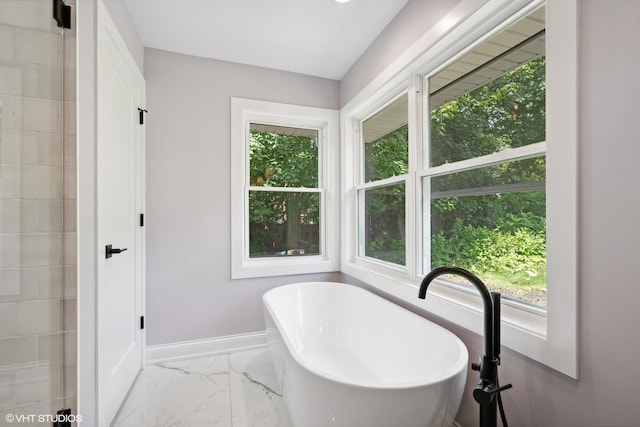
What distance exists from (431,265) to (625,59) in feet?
4.27

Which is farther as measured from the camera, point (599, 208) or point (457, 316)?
point (457, 316)

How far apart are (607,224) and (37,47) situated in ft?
7.49

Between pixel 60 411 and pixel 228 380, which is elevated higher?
pixel 60 411

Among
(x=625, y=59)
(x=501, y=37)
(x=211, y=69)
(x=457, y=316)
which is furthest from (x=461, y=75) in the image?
(x=211, y=69)

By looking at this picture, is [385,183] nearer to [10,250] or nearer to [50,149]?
[50,149]

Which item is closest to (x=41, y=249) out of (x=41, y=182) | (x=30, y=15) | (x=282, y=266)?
(x=41, y=182)

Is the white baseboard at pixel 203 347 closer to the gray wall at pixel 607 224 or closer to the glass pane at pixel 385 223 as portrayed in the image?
the glass pane at pixel 385 223

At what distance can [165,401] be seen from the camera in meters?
1.87

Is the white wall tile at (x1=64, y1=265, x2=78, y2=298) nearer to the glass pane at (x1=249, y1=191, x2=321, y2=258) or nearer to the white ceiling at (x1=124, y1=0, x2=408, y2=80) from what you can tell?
the glass pane at (x1=249, y1=191, x2=321, y2=258)

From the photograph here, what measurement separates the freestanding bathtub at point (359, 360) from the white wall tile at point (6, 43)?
5.61ft

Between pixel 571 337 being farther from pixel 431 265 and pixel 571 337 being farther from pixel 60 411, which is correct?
pixel 60 411

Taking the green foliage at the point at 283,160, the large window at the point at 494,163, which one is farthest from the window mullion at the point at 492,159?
the green foliage at the point at 283,160

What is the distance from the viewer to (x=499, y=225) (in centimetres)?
144

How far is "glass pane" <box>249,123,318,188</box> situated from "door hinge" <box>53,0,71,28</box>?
155 cm
